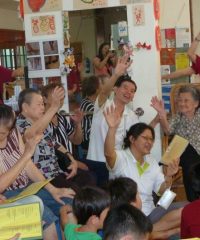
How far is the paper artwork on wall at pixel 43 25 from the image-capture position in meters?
4.14

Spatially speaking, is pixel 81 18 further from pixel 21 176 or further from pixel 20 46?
pixel 20 46

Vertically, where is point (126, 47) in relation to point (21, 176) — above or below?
above

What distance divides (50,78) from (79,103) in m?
0.37

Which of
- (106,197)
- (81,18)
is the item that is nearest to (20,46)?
(81,18)

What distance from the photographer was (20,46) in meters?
8.41

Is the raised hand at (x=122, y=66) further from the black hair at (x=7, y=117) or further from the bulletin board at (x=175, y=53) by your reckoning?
the bulletin board at (x=175, y=53)

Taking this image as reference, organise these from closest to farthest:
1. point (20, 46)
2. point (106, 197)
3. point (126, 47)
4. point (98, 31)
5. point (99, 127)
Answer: point (106, 197)
point (99, 127)
point (126, 47)
point (98, 31)
point (20, 46)

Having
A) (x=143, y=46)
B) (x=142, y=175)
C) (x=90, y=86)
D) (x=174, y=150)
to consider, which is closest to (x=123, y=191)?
(x=142, y=175)

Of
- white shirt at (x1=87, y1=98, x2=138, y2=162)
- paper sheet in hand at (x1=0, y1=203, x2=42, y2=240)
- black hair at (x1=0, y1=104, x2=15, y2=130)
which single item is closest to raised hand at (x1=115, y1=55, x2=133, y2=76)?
white shirt at (x1=87, y1=98, x2=138, y2=162)

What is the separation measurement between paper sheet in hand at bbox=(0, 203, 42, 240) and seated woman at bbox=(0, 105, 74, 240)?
36 cm

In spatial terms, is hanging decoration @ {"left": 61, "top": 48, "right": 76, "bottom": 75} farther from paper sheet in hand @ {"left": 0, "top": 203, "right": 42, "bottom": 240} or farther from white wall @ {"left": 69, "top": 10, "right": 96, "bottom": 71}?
paper sheet in hand @ {"left": 0, "top": 203, "right": 42, "bottom": 240}

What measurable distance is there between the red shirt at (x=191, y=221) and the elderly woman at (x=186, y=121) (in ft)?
5.39

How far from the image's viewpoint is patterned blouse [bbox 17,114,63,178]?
324 cm

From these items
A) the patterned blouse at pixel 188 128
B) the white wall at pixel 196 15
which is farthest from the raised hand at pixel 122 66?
the white wall at pixel 196 15
